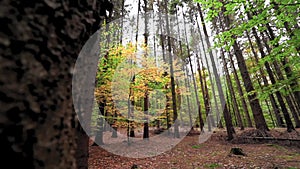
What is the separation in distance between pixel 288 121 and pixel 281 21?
9740 mm

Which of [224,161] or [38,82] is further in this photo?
[224,161]

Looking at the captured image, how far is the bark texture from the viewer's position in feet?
1.09

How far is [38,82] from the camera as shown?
0.39 metres

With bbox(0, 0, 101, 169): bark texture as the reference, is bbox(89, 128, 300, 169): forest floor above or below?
below

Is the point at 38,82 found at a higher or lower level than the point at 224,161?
higher

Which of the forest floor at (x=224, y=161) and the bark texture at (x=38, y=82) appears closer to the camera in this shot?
the bark texture at (x=38, y=82)

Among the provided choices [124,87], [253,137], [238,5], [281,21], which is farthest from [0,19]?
[253,137]

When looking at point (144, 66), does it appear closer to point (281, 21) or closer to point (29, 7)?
point (281, 21)

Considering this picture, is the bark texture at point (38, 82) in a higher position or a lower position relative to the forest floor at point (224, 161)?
higher

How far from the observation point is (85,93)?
2.07 feet

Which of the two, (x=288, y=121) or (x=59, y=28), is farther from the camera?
(x=288, y=121)

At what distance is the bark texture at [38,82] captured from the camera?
33 centimetres

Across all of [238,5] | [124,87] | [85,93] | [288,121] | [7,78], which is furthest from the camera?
[288,121]

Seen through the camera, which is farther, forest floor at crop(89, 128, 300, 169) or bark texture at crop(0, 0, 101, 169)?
forest floor at crop(89, 128, 300, 169)
